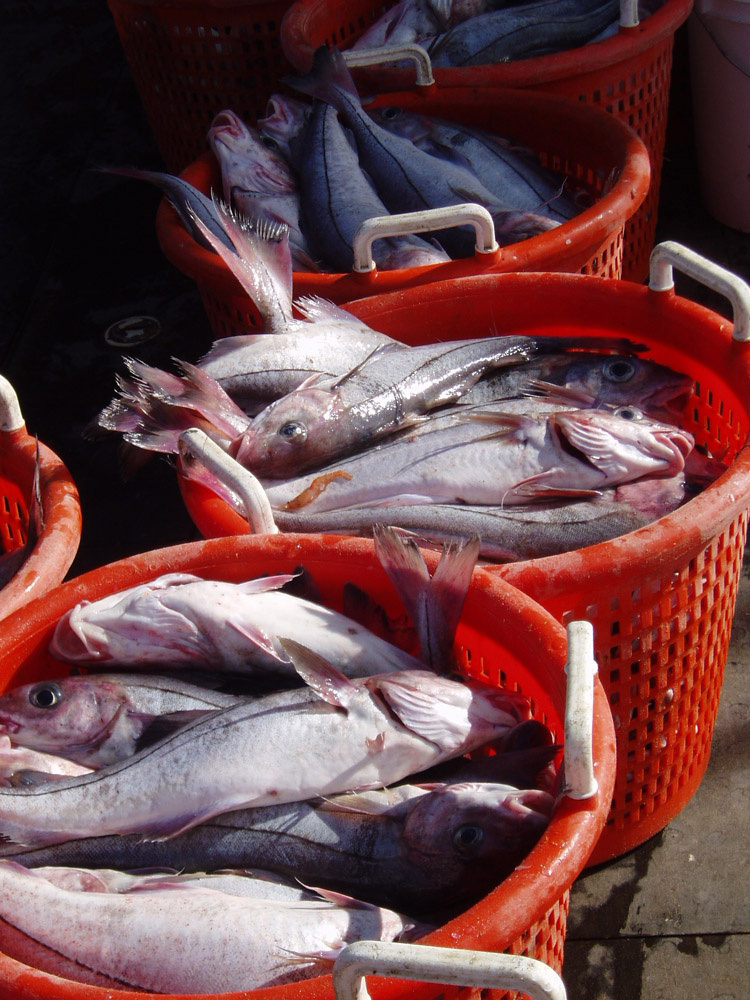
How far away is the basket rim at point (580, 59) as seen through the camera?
354 cm

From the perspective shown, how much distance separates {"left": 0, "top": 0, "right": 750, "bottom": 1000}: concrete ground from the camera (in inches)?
94.2

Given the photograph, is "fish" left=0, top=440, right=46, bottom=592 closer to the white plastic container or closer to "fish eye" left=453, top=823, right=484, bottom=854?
"fish eye" left=453, top=823, right=484, bottom=854

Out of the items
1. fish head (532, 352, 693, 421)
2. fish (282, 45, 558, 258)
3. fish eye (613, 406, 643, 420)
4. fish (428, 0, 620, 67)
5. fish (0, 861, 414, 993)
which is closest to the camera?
fish (0, 861, 414, 993)

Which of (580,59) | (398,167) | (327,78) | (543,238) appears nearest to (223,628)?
(543,238)

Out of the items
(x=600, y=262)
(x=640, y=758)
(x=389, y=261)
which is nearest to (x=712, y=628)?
(x=640, y=758)

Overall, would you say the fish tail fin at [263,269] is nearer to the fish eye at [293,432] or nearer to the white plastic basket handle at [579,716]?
the fish eye at [293,432]

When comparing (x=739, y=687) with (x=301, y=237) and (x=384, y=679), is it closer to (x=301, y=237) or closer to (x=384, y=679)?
(x=384, y=679)

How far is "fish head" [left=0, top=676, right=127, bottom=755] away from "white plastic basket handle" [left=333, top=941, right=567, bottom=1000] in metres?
0.88

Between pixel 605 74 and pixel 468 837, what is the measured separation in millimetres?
2919

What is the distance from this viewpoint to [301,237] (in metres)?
3.50

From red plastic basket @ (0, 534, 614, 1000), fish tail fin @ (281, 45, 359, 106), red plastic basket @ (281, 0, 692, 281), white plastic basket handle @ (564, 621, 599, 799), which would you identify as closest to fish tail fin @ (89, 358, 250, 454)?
red plastic basket @ (0, 534, 614, 1000)

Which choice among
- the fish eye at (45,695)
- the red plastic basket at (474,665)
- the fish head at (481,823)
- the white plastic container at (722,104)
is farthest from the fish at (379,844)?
the white plastic container at (722,104)

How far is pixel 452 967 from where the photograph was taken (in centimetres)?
117

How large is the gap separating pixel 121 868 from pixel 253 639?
456mm
